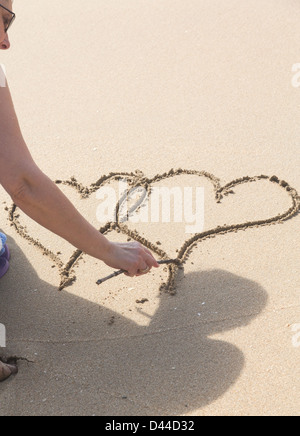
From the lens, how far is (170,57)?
3.95 metres

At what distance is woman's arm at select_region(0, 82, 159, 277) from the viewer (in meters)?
2.00

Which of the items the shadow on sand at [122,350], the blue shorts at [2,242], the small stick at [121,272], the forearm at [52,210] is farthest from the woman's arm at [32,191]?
the blue shorts at [2,242]

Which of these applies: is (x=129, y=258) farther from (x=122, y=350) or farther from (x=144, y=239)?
(x=144, y=239)

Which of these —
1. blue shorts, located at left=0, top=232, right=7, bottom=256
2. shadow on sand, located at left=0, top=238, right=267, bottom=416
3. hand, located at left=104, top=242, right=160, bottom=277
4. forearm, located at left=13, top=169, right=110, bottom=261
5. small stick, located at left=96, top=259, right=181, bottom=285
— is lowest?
shadow on sand, located at left=0, top=238, right=267, bottom=416

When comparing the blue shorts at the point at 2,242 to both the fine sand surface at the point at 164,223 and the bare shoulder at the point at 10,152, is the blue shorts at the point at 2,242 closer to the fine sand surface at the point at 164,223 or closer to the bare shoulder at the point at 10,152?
the fine sand surface at the point at 164,223

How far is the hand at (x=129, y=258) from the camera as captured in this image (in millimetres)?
2248

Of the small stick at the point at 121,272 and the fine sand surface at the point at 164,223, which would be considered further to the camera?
the small stick at the point at 121,272

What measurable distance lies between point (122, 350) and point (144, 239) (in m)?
0.59

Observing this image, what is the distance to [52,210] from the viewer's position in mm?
2066

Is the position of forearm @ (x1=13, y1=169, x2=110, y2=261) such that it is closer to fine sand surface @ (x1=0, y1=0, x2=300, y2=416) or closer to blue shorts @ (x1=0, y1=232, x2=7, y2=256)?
fine sand surface @ (x1=0, y1=0, x2=300, y2=416)

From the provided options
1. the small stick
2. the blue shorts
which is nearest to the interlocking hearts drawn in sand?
the small stick

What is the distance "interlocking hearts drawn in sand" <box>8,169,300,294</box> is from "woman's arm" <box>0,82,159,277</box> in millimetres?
490
